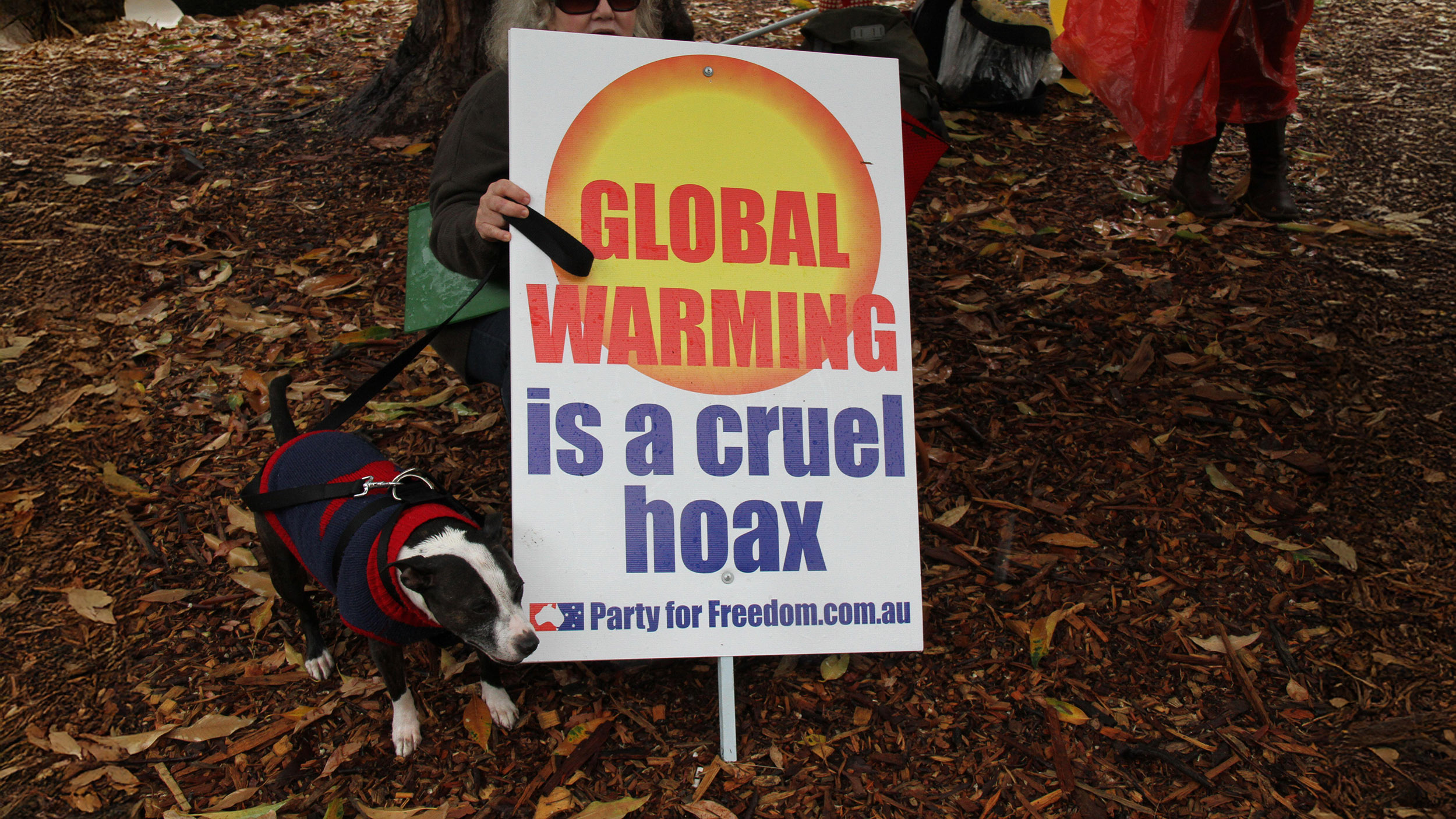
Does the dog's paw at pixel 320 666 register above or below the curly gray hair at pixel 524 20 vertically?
below

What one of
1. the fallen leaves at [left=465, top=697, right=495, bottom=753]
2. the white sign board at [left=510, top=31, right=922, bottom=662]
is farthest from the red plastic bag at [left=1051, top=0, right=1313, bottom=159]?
the fallen leaves at [left=465, top=697, right=495, bottom=753]

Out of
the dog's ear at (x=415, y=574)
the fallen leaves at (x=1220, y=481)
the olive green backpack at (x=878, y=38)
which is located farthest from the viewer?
the olive green backpack at (x=878, y=38)

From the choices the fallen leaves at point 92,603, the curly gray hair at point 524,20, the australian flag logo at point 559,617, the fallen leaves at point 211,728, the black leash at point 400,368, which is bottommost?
the fallen leaves at point 211,728

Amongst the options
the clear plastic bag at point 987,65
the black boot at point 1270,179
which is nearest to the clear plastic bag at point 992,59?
the clear plastic bag at point 987,65

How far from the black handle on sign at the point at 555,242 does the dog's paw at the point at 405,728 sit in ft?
3.71

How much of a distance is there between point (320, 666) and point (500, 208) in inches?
51.9

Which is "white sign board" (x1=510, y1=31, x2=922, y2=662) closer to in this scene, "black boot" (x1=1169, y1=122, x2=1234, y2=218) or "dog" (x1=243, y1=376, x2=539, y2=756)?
"dog" (x1=243, y1=376, x2=539, y2=756)

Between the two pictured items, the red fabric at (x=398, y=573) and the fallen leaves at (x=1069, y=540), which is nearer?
the red fabric at (x=398, y=573)

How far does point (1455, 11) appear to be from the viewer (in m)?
5.80

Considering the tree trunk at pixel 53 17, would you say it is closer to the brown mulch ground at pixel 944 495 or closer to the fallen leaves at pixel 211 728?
the brown mulch ground at pixel 944 495

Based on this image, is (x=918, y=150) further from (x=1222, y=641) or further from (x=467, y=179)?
(x=1222, y=641)

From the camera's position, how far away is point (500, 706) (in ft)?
7.55

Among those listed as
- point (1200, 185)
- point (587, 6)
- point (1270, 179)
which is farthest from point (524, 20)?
point (1270, 179)

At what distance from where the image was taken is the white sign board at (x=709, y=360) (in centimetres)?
207
